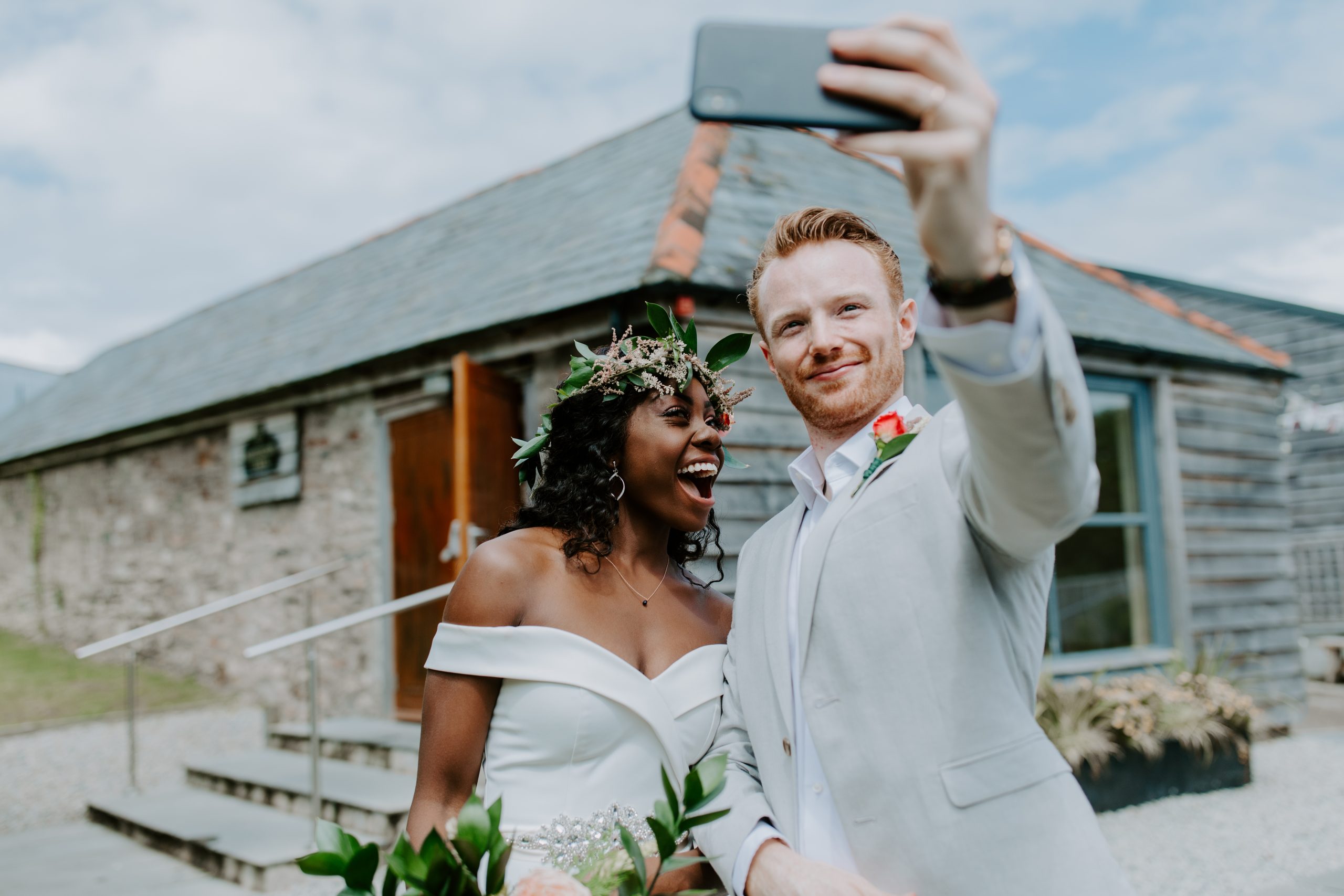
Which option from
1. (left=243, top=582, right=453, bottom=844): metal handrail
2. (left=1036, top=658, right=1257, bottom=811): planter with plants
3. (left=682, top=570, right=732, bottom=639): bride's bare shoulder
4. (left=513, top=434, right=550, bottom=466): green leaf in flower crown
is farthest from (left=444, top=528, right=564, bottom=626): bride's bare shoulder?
(left=1036, top=658, right=1257, bottom=811): planter with plants

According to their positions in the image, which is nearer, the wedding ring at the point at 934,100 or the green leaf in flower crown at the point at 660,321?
the wedding ring at the point at 934,100

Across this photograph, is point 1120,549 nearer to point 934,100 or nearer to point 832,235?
point 832,235

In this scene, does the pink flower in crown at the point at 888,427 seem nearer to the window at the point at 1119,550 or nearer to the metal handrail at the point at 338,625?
the metal handrail at the point at 338,625

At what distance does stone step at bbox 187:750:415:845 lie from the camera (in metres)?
4.95

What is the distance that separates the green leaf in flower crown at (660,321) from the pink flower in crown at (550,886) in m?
1.20

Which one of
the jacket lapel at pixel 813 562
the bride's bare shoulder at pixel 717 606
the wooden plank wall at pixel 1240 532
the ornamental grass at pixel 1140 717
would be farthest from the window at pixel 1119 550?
the jacket lapel at pixel 813 562

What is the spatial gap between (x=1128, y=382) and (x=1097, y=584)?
1562mm

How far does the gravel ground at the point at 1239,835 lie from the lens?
14.2 feet

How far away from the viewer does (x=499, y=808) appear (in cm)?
108

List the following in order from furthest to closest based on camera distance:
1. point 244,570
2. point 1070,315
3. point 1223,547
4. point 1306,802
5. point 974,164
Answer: point 244,570, point 1223,547, point 1070,315, point 1306,802, point 974,164

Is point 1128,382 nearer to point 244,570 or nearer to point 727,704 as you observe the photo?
point 727,704

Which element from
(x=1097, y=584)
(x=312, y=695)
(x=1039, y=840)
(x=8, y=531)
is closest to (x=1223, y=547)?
(x=1097, y=584)

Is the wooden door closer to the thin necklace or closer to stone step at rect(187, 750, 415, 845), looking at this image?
stone step at rect(187, 750, 415, 845)

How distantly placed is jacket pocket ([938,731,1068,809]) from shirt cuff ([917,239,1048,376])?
1.98ft
